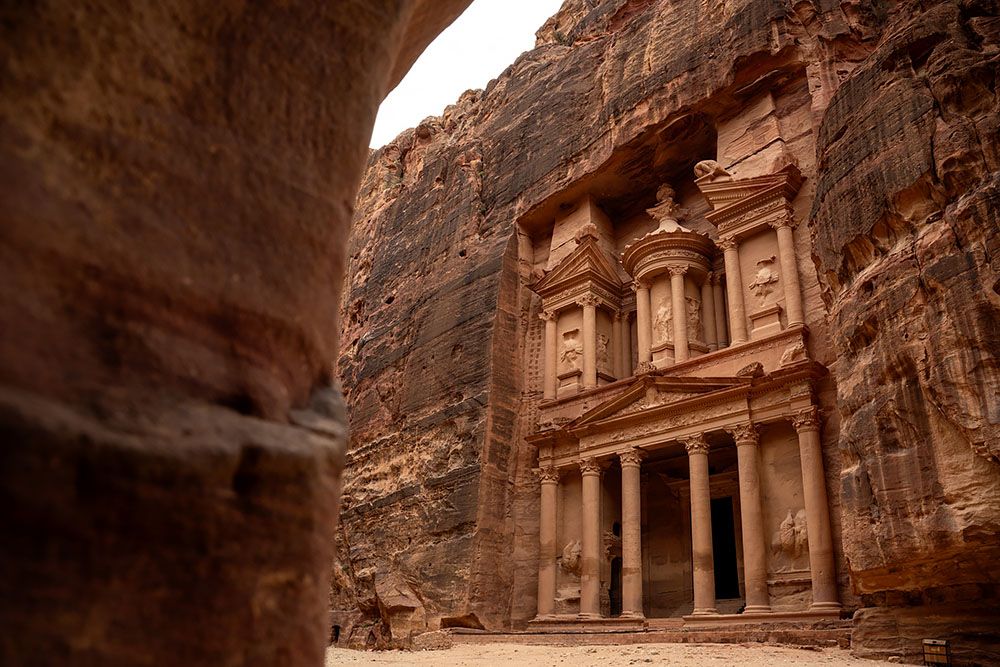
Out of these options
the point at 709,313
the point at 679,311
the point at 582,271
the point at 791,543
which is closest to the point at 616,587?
the point at 791,543

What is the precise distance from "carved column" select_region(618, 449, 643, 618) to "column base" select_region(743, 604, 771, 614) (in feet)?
8.49

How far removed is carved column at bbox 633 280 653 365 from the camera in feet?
64.6

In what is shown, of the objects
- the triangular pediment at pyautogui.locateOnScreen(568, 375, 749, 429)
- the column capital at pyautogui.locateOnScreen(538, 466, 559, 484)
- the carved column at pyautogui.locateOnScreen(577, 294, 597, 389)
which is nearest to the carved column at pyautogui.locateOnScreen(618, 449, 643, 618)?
the triangular pediment at pyautogui.locateOnScreen(568, 375, 749, 429)

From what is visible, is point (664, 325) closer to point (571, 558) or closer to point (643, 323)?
point (643, 323)

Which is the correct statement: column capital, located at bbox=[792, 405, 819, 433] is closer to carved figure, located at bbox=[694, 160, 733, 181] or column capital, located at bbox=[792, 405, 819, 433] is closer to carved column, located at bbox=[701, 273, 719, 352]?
carved column, located at bbox=[701, 273, 719, 352]

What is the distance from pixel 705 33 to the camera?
19.4 metres

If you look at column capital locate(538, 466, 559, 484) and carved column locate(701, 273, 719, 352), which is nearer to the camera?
column capital locate(538, 466, 559, 484)

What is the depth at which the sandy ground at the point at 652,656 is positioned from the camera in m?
9.48

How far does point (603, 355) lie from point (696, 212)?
4937 mm

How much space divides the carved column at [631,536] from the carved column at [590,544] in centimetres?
69

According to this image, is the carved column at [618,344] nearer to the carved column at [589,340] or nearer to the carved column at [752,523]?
the carved column at [589,340]

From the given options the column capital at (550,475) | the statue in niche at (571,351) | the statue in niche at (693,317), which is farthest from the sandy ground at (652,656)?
the statue in niche at (693,317)

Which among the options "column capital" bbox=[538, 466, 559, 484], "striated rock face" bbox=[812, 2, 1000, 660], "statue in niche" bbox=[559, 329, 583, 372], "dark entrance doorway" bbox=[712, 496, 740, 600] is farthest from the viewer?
"statue in niche" bbox=[559, 329, 583, 372]

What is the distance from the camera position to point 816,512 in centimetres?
1409
